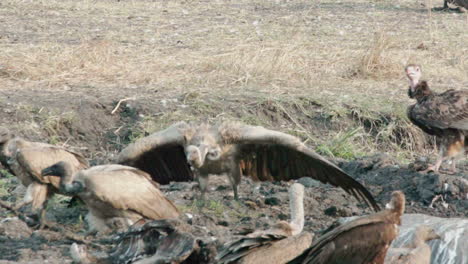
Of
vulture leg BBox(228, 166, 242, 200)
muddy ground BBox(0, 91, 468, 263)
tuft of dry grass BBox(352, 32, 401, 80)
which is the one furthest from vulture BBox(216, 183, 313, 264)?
tuft of dry grass BBox(352, 32, 401, 80)

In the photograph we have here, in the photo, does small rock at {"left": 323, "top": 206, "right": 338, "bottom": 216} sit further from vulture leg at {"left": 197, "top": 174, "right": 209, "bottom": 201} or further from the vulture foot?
the vulture foot

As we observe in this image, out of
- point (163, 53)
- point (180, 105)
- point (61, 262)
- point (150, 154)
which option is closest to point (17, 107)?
point (180, 105)

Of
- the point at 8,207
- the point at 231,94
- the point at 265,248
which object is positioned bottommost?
the point at 231,94

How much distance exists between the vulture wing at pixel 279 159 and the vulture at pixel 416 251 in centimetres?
132

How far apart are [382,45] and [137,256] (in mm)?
6948

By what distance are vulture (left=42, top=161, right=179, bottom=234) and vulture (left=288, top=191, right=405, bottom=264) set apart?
1754mm

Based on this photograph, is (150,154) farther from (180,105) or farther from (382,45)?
(382,45)

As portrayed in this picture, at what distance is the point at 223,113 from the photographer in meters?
9.71

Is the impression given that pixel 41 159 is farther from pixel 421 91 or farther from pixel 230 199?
pixel 421 91

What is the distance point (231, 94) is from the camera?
33.9 feet

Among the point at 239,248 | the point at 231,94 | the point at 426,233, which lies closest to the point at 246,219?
the point at 426,233

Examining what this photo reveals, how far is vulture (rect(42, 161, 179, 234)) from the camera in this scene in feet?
20.1

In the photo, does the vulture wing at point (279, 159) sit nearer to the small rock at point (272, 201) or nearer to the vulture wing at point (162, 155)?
the small rock at point (272, 201)

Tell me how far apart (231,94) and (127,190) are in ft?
14.1
